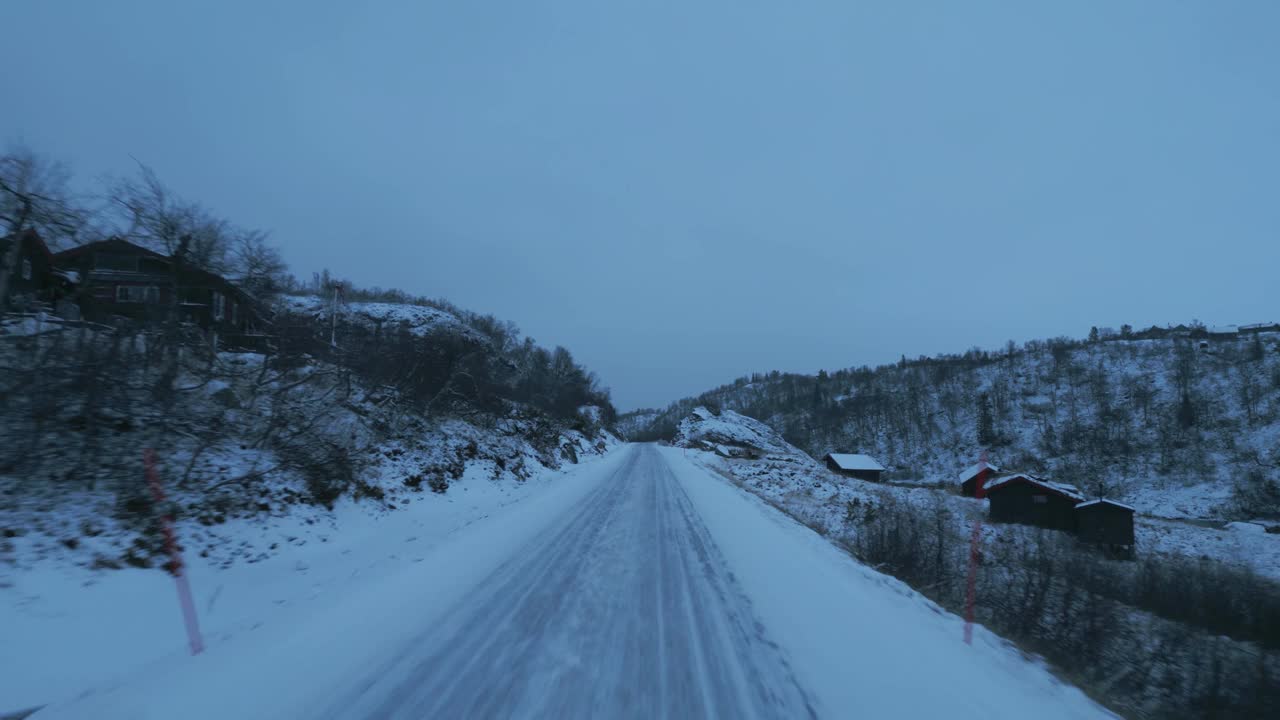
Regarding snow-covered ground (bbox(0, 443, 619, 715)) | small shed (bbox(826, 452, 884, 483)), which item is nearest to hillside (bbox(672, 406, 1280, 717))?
snow-covered ground (bbox(0, 443, 619, 715))

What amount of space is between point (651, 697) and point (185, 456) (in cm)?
934

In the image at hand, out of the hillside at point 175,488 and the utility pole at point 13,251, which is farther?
the utility pole at point 13,251

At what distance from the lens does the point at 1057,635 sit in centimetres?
701

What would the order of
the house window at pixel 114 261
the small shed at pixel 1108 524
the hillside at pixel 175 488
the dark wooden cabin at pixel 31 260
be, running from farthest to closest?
the small shed at pixel 1108 524, the house window at pixel 114 261, the dark wooden cabin at pixel 31 260, the hillside at pixel 175 488

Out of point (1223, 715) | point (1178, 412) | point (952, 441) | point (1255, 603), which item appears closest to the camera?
point (1223, 715)

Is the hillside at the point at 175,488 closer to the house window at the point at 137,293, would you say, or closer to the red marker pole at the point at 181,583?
the red marker pole at the point at 181,583

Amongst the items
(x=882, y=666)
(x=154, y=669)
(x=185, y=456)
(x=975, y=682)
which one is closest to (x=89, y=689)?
(x=154, y=669)

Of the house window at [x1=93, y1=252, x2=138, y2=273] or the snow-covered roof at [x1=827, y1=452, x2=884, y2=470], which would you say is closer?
the house window at [x1=93, y1=252, x2=138, y2=273]

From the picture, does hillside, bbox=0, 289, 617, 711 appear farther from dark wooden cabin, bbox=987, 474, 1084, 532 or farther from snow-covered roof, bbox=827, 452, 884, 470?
snow-covered roof, bbox=827, 452, 884, 470

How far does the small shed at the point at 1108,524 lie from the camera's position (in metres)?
29.0

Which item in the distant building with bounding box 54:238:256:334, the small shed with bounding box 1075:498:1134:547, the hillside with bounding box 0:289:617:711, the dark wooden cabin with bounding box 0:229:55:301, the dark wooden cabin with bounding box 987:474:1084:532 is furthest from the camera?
the dark wooden cabin with bounding box 987:474:1084:532

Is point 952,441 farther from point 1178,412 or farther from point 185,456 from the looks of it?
point 185,456

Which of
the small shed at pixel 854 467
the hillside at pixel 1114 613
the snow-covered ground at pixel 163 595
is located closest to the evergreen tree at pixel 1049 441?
the small shed at pixel 854 467

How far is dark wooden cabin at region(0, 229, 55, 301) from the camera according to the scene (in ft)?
25.0
